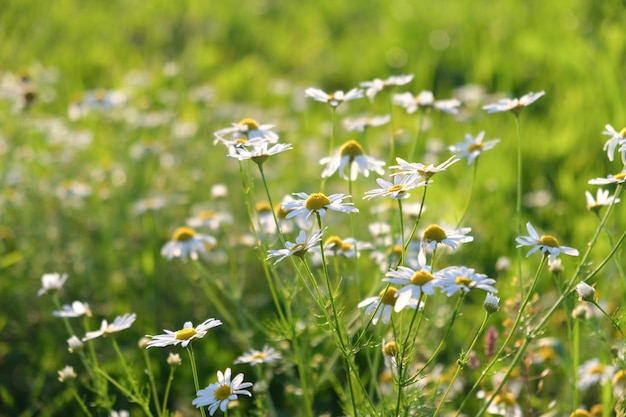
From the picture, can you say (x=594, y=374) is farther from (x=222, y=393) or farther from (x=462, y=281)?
(x=222, y=393)

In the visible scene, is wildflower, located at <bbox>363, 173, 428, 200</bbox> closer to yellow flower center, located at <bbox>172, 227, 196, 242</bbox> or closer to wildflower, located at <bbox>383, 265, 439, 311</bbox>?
wildflower, located at <bbox>383, 265, 439, 311</bbox>

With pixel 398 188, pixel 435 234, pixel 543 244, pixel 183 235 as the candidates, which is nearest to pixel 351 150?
pixel 398 188

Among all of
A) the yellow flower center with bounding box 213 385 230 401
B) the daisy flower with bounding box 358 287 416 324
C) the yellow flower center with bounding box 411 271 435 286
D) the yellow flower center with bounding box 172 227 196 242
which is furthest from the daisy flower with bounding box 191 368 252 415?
the yellow flower center with bounding box 172 227 196 242

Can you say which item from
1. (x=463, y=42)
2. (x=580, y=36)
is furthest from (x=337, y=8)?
(x=580, y=36)

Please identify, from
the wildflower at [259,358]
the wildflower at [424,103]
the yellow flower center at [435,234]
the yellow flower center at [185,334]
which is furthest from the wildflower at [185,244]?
the yellow flower center at [435,234]

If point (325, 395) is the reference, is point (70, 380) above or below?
above

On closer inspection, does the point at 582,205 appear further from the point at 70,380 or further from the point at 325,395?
the point at 70,380
